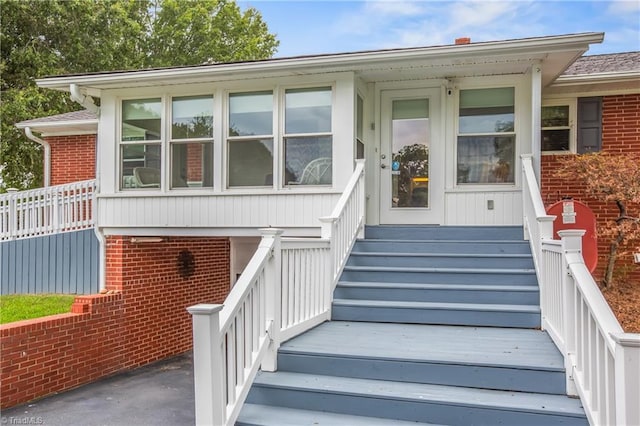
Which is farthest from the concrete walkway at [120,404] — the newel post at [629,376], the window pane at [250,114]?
the newel post at [629,376]

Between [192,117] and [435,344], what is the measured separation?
4.88 metres

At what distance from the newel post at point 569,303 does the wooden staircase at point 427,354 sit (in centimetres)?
7

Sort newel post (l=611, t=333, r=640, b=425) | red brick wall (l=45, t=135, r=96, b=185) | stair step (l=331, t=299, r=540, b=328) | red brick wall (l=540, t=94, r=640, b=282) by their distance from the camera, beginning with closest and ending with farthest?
newel post (l=611, t=333, r=640, b=425) → stair step (l=331, t=299, r=540, b=328) → red brick wall (l=540, t=94, r=640, b=282) → red brick wall (l=45, t=135, r=96, b=185)

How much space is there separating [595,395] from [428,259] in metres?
2.77

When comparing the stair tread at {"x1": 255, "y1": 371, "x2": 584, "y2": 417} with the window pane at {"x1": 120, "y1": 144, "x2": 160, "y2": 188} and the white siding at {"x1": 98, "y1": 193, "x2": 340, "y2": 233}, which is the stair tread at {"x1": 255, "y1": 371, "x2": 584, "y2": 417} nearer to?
the white siding at {"x1": 98, "y1": 193, "x2": 340, "y2": 233}

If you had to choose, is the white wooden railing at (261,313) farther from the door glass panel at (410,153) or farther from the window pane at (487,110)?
the window pane at (487,110)

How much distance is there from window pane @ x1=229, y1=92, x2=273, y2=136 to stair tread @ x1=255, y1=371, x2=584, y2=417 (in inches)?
154

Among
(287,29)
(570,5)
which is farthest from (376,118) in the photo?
(287,29)

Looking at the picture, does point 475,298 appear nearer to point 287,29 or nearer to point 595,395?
point 595,395

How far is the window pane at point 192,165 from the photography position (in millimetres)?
6801

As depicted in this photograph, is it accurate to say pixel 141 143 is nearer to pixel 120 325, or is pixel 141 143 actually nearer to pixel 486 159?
pixel 120 325

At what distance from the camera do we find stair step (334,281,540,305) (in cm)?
445

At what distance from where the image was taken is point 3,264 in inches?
311

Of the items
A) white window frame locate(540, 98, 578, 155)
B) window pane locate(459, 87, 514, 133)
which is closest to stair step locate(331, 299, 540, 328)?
window pane locate(459, 87, 514, 133)
